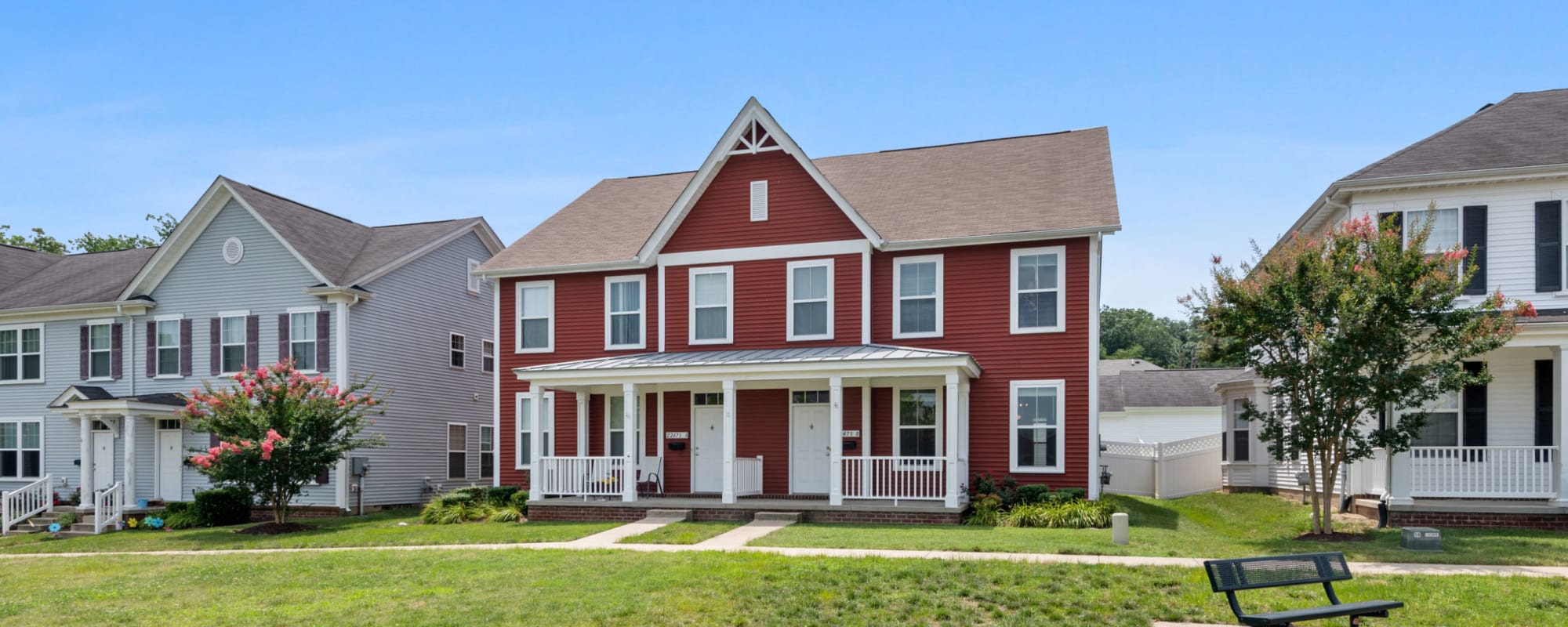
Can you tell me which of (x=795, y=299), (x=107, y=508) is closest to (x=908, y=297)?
(x=795, y=299)

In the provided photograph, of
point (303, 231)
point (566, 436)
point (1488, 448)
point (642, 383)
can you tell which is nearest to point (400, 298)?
point (303, 231)

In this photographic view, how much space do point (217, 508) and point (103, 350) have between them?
24.5 feet

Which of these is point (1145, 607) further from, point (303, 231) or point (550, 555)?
point (303, 231)

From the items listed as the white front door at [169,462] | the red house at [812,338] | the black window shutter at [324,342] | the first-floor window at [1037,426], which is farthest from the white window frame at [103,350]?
the first-floor window at [1037,426]

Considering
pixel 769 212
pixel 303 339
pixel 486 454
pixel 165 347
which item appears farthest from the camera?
pixel 486 454

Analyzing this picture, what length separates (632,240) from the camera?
2417cm

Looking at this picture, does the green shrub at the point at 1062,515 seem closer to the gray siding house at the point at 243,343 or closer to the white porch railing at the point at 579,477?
the white porch railing at the point at 579,477

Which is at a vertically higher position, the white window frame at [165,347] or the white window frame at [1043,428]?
the white window frame at [165,347]

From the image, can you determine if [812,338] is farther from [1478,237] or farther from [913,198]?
[1478,237]

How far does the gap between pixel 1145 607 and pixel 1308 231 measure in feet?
49.1

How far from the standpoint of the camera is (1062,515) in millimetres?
18297

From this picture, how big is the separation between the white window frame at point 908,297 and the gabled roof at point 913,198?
18.4 inches

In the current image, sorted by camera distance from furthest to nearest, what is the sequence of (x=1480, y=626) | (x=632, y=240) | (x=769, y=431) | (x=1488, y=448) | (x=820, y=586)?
(x=632, y=240)
(x=769, y=431)
(x=1488, y=448)
(x=820, y=586)
(x=1480, y=626)

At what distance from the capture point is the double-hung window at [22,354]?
94.3 feet
